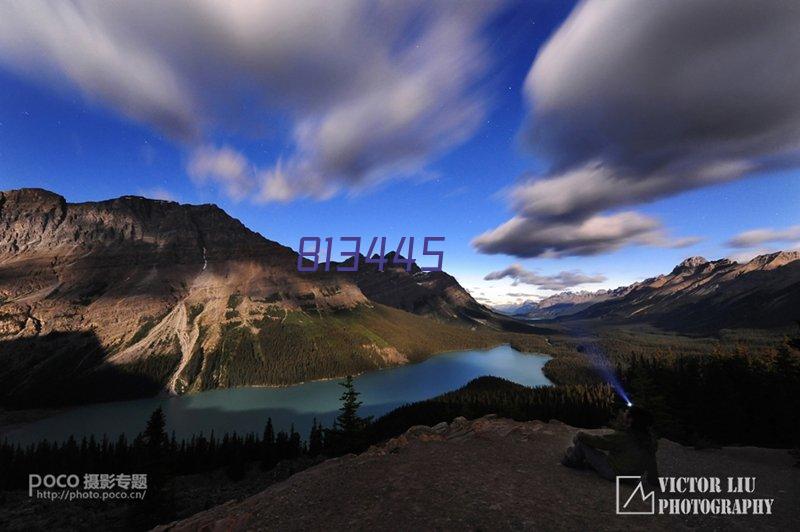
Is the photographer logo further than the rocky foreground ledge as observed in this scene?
Yes

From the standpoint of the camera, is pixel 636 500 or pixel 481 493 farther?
pixel 481 493

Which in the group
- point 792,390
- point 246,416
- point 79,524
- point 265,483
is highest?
point 792,390

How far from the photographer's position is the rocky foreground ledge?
12.3 metres

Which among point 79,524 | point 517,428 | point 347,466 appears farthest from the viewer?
point 79,524

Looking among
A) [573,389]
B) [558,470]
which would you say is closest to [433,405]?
[573,389]

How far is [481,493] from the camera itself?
1445 cm

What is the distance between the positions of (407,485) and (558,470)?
752 cm

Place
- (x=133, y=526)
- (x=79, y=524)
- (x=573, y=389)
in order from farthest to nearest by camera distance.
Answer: (x=573, y=389) < (x=79, y=524) < (x=133, y=526)

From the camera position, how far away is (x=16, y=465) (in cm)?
9975

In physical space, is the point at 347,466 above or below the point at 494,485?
below

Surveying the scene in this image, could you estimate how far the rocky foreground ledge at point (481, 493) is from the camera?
12.3 meters

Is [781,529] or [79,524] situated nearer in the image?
[781,529]

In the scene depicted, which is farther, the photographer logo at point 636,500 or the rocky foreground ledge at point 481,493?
the photographer logo at point 636,500

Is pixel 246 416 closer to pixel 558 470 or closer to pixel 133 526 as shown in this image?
pixel 133 526
